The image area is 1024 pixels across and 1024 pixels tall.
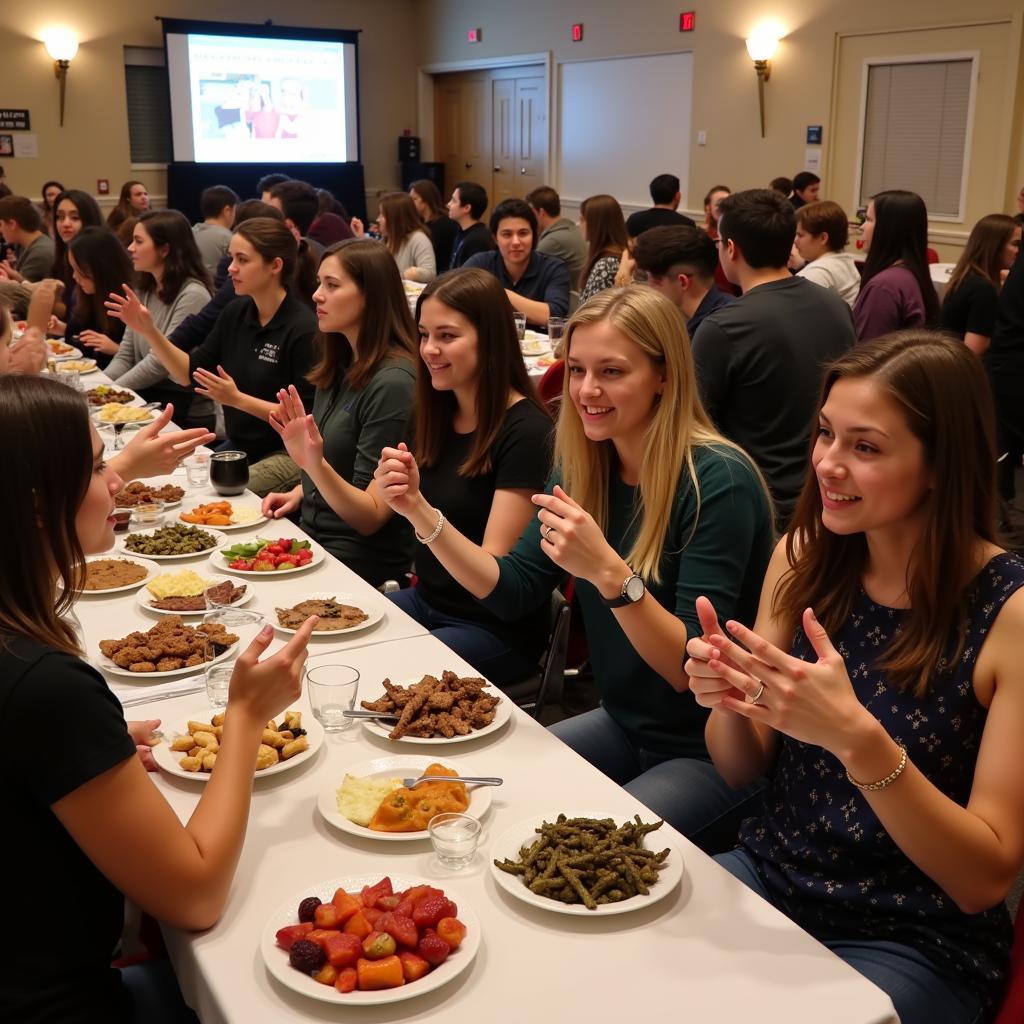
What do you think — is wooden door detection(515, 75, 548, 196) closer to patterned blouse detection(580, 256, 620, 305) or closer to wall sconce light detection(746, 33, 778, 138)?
wall sconce light detection(746, 33, 778, 138)

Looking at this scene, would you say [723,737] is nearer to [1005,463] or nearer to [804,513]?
[804,513]

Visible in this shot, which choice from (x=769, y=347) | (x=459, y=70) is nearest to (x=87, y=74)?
(x=459, y=70)

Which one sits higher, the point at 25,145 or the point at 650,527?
the point at 25,145

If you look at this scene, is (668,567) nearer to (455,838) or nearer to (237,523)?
(455,838)

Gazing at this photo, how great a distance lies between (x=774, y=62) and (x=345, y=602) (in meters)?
7.98

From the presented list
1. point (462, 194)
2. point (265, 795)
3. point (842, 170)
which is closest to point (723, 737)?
point (265, 795)

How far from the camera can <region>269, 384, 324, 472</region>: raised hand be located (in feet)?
8.96

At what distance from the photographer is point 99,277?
5.35 metres

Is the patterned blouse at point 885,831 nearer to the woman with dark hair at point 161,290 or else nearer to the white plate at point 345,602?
the white plate at point 345,602

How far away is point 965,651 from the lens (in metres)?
1.50

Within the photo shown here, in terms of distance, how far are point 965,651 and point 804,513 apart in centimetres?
33

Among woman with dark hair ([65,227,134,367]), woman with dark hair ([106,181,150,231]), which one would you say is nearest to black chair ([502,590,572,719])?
woman with dark hair ([65,227,134,367])

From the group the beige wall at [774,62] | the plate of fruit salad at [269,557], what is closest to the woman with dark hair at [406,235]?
the beige wall at [774,62]

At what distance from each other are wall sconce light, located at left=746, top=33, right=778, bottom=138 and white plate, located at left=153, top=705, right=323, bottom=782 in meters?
8.44
